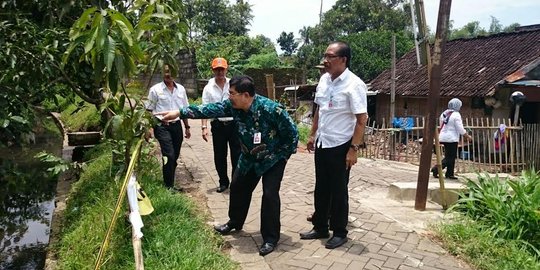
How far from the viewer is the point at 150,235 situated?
154 inches

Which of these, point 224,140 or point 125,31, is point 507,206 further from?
point 125,31

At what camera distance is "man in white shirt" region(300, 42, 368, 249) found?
3.56 m

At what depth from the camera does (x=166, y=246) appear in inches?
146

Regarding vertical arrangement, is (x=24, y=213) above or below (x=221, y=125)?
below

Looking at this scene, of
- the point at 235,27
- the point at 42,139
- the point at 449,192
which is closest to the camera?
the point at 449,192

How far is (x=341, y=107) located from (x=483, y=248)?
5.75 ft

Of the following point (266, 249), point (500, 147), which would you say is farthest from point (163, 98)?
point (500, 147)

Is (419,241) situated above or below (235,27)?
below

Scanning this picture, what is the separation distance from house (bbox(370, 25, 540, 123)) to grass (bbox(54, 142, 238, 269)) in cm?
1073

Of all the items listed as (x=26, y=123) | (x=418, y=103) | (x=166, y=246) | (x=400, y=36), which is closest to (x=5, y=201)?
(x=26, y=123)

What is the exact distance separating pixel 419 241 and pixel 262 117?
6.08 feet

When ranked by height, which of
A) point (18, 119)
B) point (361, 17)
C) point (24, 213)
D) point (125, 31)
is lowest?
point (24, 213)

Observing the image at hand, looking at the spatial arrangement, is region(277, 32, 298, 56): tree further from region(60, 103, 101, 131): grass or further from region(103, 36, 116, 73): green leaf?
region(103, 36, 116, 73): green leaf

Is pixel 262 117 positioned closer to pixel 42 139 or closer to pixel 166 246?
pixel 166 246
